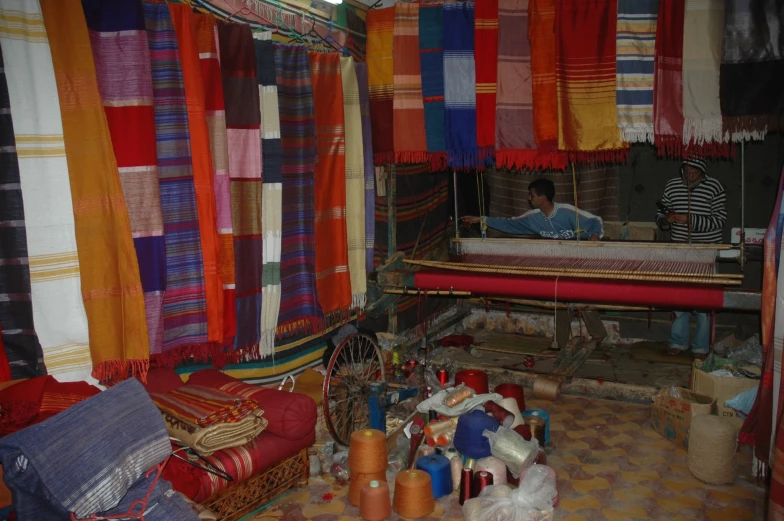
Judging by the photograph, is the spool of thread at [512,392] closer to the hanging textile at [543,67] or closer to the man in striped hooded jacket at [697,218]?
the hanging textile at [543,67]

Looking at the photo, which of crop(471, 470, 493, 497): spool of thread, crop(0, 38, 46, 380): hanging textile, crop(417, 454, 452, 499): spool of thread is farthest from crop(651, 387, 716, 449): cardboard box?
crop(0, 38, 46, 380): hanging textile

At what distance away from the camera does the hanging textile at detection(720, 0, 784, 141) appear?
398 cm

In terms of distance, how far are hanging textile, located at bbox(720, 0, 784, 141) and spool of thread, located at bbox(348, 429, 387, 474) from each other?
2.93 meters

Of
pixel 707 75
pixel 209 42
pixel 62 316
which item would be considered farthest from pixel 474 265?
pixel 62 316

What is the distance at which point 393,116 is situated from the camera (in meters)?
5.09

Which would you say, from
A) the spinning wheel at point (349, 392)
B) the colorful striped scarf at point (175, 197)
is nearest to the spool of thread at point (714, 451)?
the spinning wheel at point (349, 392)

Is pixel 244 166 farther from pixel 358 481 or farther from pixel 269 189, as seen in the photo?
pixel 358 481

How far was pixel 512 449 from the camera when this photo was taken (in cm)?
372

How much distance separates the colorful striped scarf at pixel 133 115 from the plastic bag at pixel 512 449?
1.97 m

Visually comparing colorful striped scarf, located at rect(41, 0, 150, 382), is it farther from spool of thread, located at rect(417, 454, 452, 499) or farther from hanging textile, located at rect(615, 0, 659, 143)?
hanging textile, located at rect(615, 0, 659, 143)

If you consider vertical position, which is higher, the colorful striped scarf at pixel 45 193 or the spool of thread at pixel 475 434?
the colorful striped scarf at pixel 45 193

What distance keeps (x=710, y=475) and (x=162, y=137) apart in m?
3.62

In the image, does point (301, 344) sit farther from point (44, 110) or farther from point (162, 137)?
point (44, 110)

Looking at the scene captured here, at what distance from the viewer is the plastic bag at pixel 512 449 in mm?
3705
